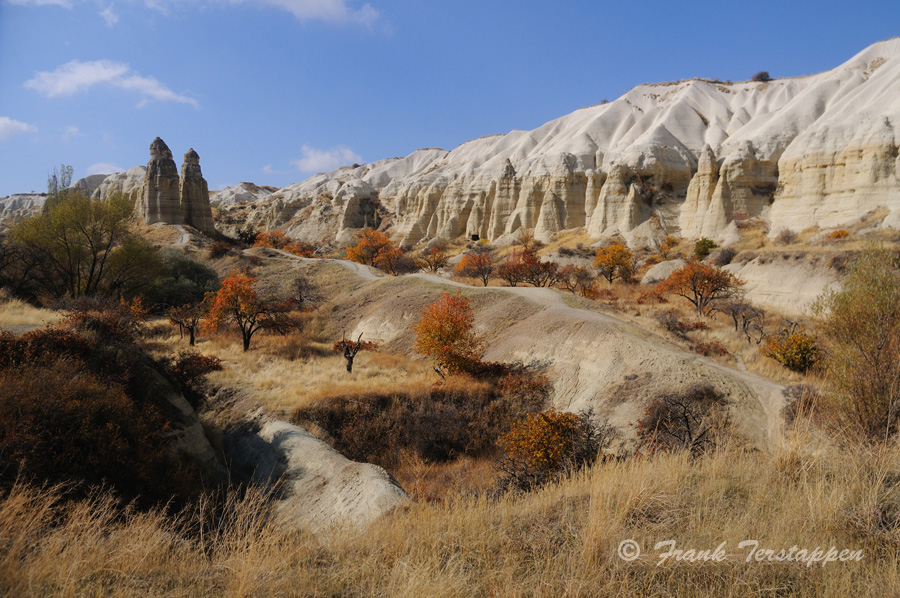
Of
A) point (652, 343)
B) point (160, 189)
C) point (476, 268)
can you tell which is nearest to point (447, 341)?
point (652, 343)

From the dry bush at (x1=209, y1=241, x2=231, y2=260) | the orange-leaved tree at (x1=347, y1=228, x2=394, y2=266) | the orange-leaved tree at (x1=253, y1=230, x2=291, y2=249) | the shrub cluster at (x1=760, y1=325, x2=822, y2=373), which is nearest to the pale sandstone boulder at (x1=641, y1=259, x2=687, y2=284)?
the shrub cluster at (x1=760, y1=325, x2=822, y2=373)

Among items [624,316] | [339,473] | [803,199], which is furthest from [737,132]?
Answer: [339,473]

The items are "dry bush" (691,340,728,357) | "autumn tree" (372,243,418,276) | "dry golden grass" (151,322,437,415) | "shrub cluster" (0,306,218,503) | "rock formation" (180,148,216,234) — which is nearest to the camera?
"shrub cluster" (0,306,218,503)

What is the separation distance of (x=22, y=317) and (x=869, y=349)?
23.5 m

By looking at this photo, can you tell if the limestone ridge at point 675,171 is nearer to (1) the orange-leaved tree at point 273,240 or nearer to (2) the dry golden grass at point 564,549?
(1) the orange-leaved tree at point 273,240

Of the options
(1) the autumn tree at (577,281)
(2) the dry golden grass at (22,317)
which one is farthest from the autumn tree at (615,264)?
(2) the dry golden grass at (22,317)

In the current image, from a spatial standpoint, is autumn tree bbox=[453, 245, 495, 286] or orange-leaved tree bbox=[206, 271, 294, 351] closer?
orange-leaved tree bbox=[206, 271, 294, 351]

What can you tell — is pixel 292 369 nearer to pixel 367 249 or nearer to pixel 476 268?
pixel 476 268

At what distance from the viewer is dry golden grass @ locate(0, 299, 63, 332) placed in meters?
14.0

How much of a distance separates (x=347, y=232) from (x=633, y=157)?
146ft

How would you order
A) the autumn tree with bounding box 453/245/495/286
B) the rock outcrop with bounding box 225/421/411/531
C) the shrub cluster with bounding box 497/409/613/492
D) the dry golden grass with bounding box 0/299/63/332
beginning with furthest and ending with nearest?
the autumn tree with bounding box 453/245/495/286 < the dry golden grass with bounding box 0/299/63/332 < the shrub cluster with bounding box 497/409/613/492 < the rock outcrop with bounding box 225/421/411/531

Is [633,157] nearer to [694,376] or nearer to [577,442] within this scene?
[694,376]

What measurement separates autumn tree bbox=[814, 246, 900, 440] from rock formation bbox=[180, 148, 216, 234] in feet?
197

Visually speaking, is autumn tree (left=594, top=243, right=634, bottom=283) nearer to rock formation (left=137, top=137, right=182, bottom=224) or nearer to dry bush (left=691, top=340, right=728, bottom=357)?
dry bush (left=691, top=340, right=728, bottom=357)
